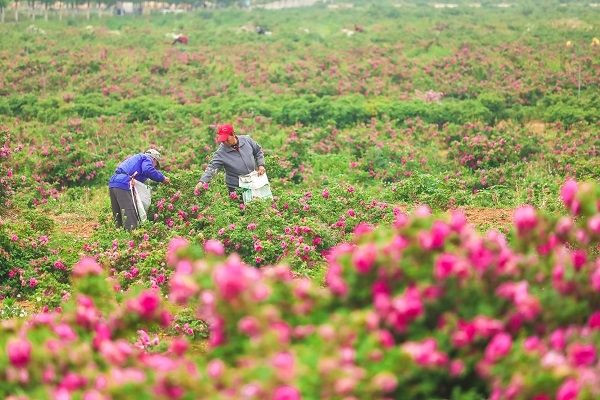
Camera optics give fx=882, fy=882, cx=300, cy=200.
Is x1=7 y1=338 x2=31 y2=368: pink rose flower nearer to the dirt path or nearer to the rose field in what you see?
the rose field

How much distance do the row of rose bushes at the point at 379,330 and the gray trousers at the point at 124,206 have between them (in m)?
6.21

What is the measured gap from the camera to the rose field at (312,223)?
3195 mm

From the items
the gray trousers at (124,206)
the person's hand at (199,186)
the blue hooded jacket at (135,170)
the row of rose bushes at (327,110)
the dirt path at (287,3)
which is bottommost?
the dirt path at (287,3)

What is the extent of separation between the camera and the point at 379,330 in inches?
128

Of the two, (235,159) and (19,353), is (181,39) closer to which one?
(235,159)

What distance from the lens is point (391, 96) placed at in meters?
21.7

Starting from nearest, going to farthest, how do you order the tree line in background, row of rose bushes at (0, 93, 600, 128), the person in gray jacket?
the person in gray jacket, row of rose bushes at (0, 93, 600, 128), the tree line in background

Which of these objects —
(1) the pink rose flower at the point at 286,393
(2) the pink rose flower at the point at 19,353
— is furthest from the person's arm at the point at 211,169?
(1) the pink rose flower at the point at 286,393

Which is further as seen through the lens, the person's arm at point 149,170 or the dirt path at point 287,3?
the dirt path at point 287,3

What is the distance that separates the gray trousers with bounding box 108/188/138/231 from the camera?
9.90 m

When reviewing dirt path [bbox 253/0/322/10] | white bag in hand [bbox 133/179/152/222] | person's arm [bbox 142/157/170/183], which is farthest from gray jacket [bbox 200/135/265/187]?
dirt path [bbox 253/0/322/10]

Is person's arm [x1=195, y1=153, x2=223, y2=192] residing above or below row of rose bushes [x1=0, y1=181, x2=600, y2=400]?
below

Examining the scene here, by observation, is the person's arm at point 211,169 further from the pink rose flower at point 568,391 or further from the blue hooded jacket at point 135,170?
the pink rose flower at point 568,391

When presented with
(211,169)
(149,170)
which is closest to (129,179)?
(149,170)
